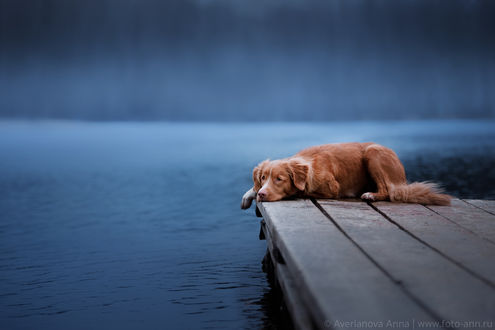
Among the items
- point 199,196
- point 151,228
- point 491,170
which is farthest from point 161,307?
point 491,170

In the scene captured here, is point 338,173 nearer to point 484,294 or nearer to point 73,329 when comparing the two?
point 484,294

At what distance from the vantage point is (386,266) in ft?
8.37

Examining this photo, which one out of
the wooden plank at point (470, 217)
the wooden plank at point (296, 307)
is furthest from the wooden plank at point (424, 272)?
the wooden plank at point (470, 217)

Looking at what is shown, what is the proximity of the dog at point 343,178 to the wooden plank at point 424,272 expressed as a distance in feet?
3.36

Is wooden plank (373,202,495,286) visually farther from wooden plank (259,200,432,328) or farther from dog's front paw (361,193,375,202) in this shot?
wooden plank (259,200,432,328)

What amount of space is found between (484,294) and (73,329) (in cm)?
420

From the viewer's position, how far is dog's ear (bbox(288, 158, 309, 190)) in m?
4.69

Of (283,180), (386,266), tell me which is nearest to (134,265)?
(283,180)

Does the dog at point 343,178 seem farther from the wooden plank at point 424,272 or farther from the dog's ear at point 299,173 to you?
the wooden plank at point 424,272

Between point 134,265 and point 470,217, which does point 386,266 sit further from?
point 134,265

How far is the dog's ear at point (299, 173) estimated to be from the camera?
4.69 meters

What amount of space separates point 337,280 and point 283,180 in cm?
240

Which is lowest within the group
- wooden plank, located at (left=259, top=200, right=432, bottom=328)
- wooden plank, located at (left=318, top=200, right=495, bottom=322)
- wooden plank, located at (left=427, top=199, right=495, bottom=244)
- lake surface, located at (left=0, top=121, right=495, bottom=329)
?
lake surface, located at (left=0, top=121, right=495, bottom=329)

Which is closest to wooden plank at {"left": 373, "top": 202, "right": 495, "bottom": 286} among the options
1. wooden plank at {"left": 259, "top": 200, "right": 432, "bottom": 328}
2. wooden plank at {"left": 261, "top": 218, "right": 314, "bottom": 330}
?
wooden plank at {"left": 259, "top": 200, "right": 432, "bottom": 328}
